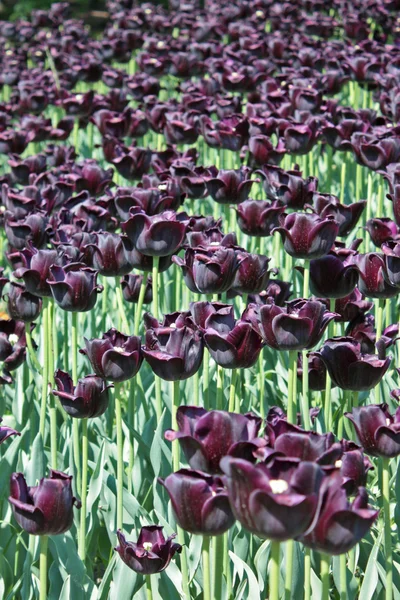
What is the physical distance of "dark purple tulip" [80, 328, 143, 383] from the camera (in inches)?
83.1

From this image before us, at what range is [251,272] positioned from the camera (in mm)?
2520

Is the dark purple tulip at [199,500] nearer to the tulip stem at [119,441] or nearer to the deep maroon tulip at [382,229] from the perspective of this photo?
the tulip stem at [119,441]

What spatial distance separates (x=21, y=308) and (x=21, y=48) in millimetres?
6874

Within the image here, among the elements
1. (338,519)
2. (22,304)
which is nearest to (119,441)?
(22,304)

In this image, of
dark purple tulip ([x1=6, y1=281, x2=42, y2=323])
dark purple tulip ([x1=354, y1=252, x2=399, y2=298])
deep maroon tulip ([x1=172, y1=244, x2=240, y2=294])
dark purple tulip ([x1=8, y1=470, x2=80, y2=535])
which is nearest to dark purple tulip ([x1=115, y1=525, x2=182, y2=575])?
dark purple tulip ([x1=8, y1=470, x2=80, y2=535])

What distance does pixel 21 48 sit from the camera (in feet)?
29.6

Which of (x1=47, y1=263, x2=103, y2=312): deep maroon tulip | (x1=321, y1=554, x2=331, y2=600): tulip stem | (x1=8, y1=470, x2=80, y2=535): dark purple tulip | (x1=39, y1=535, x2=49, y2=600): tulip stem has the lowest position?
(x1=39, y1=535, x2=49, y2=600): tulip stem

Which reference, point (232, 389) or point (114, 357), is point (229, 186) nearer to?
point (232, 389)

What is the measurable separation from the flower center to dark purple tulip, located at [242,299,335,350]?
64cm

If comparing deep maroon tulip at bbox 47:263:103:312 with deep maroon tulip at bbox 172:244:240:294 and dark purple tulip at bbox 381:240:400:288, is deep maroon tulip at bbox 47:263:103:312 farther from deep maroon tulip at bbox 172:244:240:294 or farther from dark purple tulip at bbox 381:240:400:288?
dark purple tulip at bbox 381:240:400:288

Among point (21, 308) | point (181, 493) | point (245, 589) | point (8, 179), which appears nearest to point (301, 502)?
point (181, 493)

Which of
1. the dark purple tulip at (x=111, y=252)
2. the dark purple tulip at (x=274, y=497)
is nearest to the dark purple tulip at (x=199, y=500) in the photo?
the dark purple tulip at (x=274, y=497)

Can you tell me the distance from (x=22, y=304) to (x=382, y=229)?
117cm

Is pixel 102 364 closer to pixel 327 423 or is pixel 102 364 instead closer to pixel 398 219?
pixel 327 423
